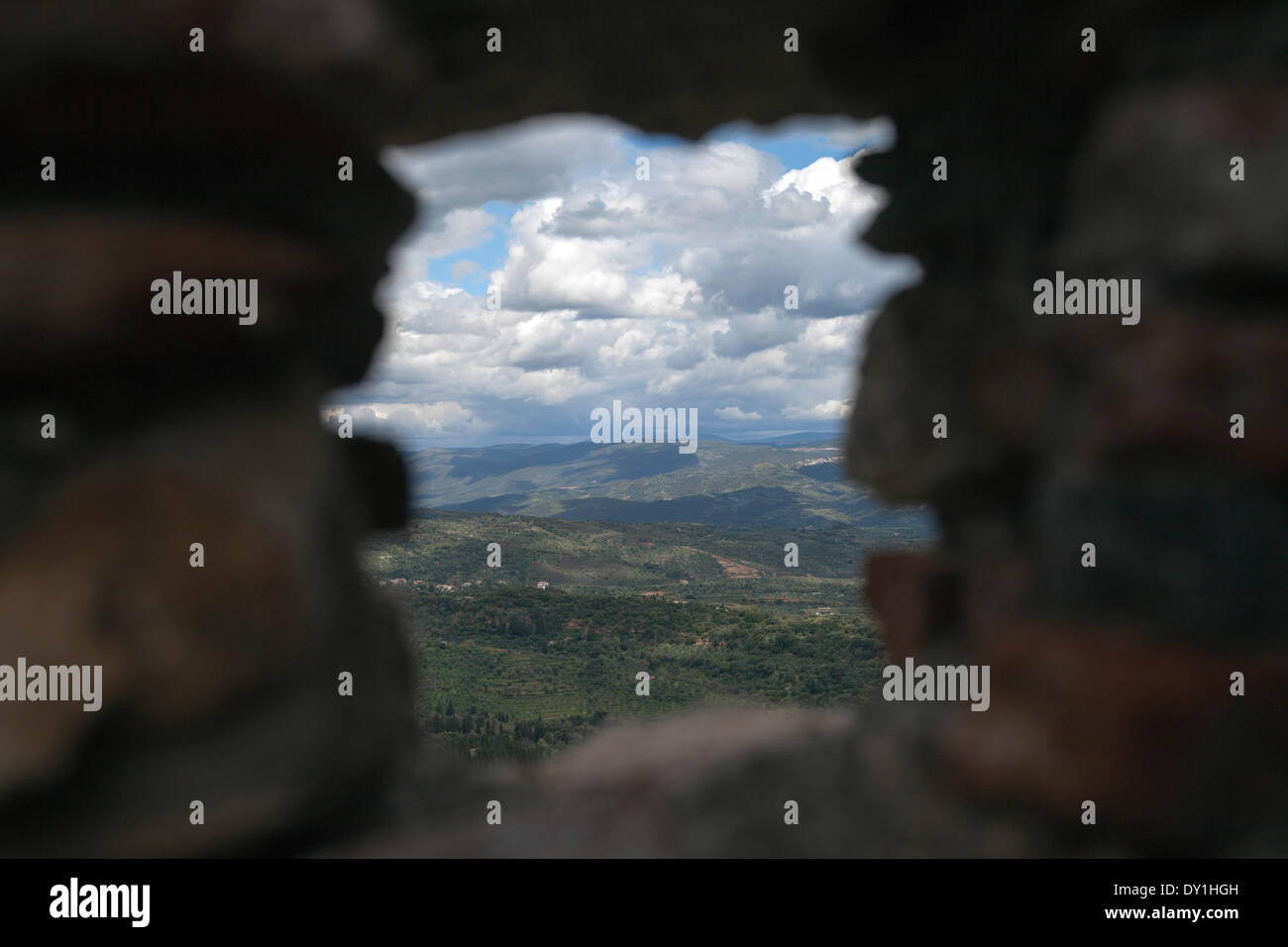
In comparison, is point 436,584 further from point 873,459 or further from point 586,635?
point 873,459

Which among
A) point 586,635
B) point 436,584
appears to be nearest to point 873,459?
point 586,635

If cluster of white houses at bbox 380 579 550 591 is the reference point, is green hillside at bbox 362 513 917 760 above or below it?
below

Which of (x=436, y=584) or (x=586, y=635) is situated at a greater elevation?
(x=436, y=584)

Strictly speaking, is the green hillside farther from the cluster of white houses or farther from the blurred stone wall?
the blurred stone wall

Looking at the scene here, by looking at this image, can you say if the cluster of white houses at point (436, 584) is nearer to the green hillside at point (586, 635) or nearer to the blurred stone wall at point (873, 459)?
the green hillside at point (586, 635)

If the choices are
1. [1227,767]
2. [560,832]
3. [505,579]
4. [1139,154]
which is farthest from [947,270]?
[505,579]

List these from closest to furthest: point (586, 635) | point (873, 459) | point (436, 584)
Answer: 1. point (873, 459)
2. point (586, 635)
3. point (436, 584)

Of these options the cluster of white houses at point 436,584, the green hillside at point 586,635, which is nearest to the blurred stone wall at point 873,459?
the green hillside at point 586,635

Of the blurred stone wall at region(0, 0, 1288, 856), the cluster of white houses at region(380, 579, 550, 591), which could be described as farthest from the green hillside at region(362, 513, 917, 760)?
the blurred stone wall at region(0, 0, 1288, 856)

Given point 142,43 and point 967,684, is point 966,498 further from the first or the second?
point 142,43
